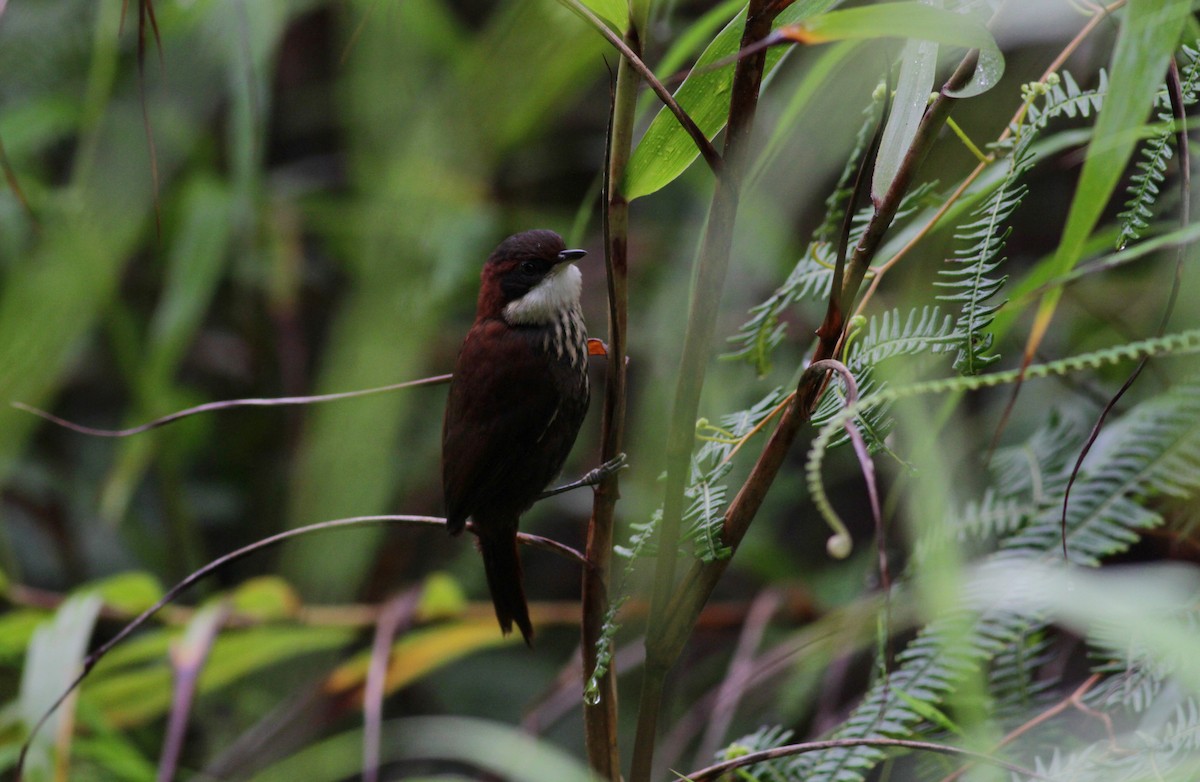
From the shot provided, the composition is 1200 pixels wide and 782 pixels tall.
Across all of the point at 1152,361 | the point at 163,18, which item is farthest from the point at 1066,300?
the point at 163,18

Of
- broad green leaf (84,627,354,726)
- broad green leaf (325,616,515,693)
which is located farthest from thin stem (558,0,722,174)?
broad green leaf (84,627,354,726)

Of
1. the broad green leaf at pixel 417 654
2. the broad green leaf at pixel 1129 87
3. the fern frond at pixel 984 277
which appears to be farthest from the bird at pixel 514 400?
the broad green leaf at pixel 1129 87

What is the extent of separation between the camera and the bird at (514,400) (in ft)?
4.91

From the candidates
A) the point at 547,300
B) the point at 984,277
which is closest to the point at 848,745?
the point at 984,277

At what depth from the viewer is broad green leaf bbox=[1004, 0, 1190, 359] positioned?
0.65m

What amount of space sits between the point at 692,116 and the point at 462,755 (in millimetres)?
1056

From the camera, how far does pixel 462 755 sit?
1.51 metres

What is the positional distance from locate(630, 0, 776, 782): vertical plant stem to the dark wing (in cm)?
65

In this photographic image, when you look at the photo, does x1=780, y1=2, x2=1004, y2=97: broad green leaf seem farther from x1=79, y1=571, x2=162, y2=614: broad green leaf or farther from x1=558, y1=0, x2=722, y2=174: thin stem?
x1=79, y1=571, x2=162, y2=614: broad green leaf

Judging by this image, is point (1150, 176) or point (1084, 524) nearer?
point (1150, 176)

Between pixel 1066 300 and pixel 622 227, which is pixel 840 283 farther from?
pixel 1066 300

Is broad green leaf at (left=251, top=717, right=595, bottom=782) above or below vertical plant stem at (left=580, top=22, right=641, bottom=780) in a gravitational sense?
below

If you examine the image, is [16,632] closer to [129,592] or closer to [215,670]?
[129,592]

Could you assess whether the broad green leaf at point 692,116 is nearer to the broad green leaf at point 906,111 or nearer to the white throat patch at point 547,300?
the broad green leaf at point 906,111
